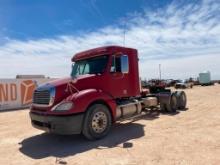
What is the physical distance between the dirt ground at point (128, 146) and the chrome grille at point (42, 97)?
1293 millimetres

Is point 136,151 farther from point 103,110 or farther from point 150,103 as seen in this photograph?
point 150,103

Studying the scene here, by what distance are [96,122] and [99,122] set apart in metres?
0.15

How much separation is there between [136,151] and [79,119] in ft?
6.11

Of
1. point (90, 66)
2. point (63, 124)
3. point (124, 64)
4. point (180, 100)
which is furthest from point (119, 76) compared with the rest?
point (180, 100)

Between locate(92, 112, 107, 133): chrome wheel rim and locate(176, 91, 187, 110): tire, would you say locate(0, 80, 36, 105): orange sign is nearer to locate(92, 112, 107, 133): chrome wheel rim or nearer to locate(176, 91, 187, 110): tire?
locate(176, 91, 187, 110): tire

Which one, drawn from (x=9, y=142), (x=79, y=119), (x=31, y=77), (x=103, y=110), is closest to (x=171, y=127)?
(x=103, y=110)

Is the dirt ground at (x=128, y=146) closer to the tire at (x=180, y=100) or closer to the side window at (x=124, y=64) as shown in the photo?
the side window at (x=124, y=64)

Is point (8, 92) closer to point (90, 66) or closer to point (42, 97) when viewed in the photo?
point (90, 66)

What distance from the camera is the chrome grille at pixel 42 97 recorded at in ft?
24.2

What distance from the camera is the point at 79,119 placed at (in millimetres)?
7023

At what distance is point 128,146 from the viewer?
21.9ft

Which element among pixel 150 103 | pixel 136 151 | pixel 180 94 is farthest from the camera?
pixel 180 94

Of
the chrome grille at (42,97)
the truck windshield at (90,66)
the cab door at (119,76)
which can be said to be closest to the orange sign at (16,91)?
the truck windshield at (90,66)

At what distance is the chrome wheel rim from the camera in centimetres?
752
